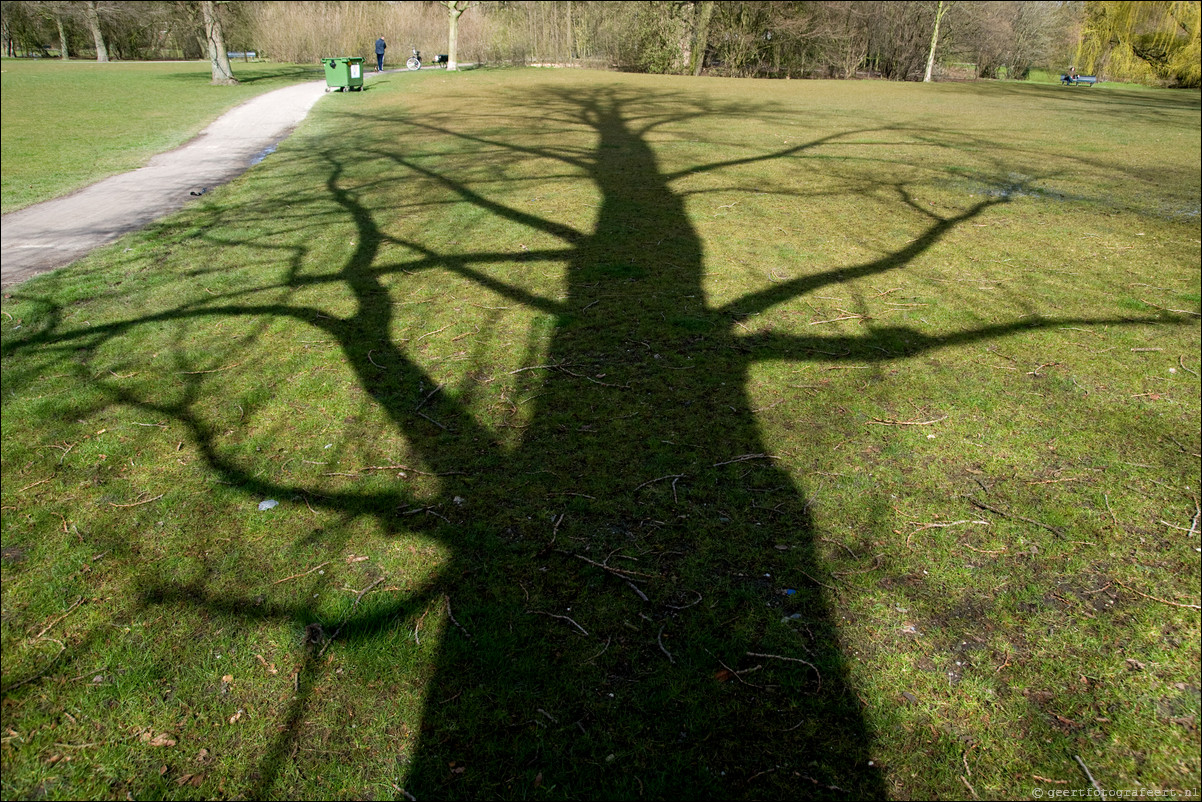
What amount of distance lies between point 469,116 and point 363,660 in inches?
733

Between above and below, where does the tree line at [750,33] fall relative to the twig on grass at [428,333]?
above

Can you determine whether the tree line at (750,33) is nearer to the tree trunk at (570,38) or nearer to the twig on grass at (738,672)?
the tree trunk at (570,38)

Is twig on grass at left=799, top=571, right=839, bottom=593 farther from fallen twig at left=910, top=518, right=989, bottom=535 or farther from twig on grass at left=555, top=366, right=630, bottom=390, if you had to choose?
twig on grass at left=555, top=366, right=630, bottom=390

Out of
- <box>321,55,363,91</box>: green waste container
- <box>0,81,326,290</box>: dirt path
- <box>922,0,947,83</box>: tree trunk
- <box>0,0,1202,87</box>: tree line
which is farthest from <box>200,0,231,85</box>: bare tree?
<box>922,0,947,83</box>: tree trunk

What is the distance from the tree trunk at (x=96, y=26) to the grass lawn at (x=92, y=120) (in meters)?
6.26

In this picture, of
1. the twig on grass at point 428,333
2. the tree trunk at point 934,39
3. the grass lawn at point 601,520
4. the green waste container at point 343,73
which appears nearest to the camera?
the grass lawn at point 601,520

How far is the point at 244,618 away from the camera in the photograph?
2676 mm

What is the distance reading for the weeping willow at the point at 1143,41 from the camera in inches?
1490

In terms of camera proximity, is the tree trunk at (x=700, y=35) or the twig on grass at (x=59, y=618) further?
the tree trunk at (x=700, y=35)

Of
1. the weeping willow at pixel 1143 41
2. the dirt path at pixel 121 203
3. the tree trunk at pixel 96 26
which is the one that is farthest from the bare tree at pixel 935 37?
the tree trunk at pixel 96 26

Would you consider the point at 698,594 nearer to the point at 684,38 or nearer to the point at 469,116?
the point at 469,116

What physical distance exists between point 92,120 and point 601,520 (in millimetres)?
21516

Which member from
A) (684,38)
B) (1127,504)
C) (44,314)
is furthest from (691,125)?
(684,38)

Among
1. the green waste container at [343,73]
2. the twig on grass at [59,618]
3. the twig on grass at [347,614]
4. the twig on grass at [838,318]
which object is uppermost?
the green waste container at [343,73]
